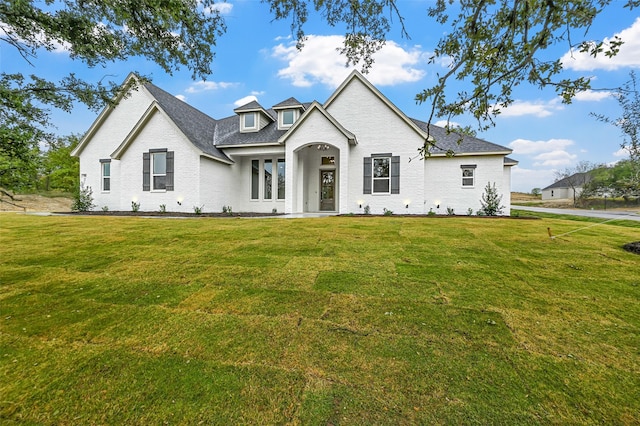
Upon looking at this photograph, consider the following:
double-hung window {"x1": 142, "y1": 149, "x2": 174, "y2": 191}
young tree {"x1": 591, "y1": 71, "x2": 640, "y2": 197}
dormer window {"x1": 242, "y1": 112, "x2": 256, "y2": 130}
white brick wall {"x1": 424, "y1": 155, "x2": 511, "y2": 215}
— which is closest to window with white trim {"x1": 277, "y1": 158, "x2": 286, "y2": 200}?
dormer window {"x1": 242, "y1": 112, "x2": 256, "y2": 130}

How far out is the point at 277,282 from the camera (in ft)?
13.4

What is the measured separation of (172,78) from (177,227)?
4.60 metres

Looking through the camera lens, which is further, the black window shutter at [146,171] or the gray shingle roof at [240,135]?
the gray shingle roof at [240,135]

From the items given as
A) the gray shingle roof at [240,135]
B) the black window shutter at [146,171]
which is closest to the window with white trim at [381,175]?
the gray shingle roof at [240,135]

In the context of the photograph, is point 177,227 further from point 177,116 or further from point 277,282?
point 177,116

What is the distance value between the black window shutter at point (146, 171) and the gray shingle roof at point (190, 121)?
2605 mm

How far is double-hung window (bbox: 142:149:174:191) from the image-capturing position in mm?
14328

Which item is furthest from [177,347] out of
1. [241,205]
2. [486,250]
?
[241,205]

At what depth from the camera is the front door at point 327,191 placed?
1666 centimetres

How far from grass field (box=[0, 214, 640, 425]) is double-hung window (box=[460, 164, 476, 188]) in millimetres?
9988

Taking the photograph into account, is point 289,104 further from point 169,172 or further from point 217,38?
point 217,38

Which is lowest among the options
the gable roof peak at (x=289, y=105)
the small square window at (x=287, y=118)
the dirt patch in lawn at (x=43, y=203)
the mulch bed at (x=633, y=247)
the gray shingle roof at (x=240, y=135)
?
the mulch bed at (x=633, y=247)

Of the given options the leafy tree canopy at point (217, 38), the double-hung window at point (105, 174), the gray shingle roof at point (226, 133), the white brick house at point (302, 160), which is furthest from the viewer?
the double-hung window at point (105, 174)

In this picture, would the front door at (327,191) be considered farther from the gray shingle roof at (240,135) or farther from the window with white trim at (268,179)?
the gray shingle roof at (240,135)
